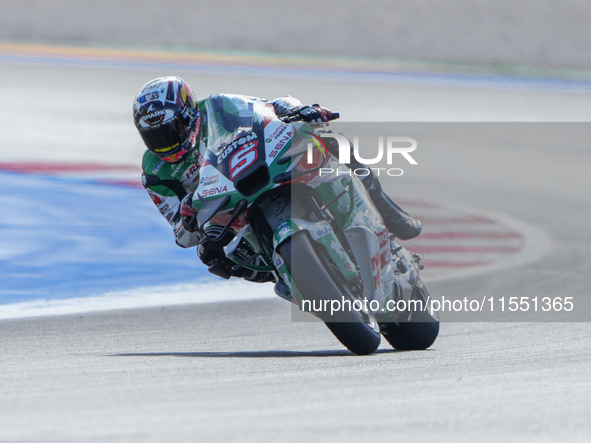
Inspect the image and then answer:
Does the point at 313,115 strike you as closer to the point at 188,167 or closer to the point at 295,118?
the point at 295,118

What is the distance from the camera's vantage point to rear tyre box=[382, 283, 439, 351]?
14.5ft

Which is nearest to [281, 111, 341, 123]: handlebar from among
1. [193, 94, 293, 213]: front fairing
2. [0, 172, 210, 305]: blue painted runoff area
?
[193, 94, 293, 213]: front fairing

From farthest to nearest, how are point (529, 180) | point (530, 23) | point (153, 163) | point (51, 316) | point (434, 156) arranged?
point (530, 23) < point (434, 156) < point (529, 180) < point (51, 316) < point (153, 163)

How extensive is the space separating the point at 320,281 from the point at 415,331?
1.05 meters

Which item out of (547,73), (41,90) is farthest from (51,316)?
(547,73)

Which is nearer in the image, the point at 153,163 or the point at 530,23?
the point at 153,163

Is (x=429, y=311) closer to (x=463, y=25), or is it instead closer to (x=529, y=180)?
(x=529, y=180)

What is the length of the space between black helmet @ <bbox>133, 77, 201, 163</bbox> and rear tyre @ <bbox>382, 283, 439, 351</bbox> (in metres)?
1.34

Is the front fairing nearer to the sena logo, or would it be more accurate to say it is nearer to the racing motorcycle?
the racing motorcycle

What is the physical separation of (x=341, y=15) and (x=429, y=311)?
1488cm

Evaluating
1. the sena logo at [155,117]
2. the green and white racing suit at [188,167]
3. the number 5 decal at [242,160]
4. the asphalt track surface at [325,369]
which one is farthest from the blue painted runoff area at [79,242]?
the number 5 decal at [242,160]

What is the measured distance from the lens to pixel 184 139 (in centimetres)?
426

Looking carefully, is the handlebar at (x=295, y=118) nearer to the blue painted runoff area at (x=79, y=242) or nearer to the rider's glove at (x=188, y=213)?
the rider's glove at (x=188, y=213)

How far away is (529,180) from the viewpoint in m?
9.91
